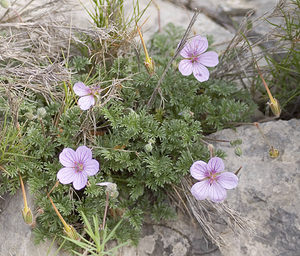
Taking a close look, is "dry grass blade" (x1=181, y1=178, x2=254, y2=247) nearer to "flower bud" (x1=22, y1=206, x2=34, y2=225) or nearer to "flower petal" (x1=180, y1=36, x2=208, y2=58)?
"flower petal" (x1=180, y1=36, x2=208, y2=58)

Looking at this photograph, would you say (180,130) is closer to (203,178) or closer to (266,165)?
(203,178)

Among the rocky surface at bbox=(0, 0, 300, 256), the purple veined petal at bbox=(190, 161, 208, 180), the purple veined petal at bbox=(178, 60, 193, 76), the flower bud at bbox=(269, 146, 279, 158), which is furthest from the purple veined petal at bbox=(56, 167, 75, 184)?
the flower bud at bbox=(269, 146, 279, 158)

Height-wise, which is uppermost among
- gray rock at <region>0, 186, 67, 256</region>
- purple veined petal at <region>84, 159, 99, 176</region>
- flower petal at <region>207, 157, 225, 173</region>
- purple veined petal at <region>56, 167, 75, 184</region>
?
flower petal at <region>207, 157, 225, 173</region>

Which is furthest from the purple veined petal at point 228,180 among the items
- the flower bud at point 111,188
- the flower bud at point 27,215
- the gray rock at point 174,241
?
the flower bud at point 27,215

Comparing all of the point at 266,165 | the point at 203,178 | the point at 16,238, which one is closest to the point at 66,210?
the point at 16,238

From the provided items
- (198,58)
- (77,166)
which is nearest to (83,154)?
(77,166)

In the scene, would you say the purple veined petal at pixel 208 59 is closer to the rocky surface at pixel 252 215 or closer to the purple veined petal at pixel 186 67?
the purple veined petal at pixel 186 67

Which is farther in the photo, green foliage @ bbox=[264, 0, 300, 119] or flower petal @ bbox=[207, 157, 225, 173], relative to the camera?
green foliage @ bbox=[264, 0, 300, 119]
